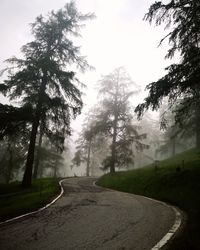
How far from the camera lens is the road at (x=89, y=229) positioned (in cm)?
615

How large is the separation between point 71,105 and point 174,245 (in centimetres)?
1678

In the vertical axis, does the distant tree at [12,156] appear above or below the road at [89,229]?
above

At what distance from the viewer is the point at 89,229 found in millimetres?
7547

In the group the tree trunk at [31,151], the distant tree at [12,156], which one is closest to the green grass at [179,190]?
the tree trunk at [31,151]

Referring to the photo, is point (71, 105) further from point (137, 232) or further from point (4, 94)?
point (137, 232)

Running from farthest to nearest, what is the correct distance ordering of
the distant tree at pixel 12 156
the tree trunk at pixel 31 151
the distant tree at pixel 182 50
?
the distant tree at pixel 12 156
the tree trunk at pixel 31 151
the distant tree at pixel 182 50

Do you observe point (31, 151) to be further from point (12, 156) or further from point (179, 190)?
point (179, 190)

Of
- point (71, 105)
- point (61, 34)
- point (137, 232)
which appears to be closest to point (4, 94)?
point (71, 105)

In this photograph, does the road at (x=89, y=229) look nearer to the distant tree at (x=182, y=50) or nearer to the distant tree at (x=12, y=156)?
the distant tree at (x=182, y=50)

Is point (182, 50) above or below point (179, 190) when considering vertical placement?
above

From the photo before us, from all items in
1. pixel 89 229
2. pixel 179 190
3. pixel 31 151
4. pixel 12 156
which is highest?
pixel 12 156

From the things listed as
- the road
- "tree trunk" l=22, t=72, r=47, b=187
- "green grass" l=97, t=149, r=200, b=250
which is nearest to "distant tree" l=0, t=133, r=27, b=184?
"tree trunk" l=22, t=72, r=47, b=187

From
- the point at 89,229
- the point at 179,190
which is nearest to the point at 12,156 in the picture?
the point at 179,190

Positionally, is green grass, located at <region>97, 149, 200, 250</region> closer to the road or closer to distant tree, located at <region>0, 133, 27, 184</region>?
the road
